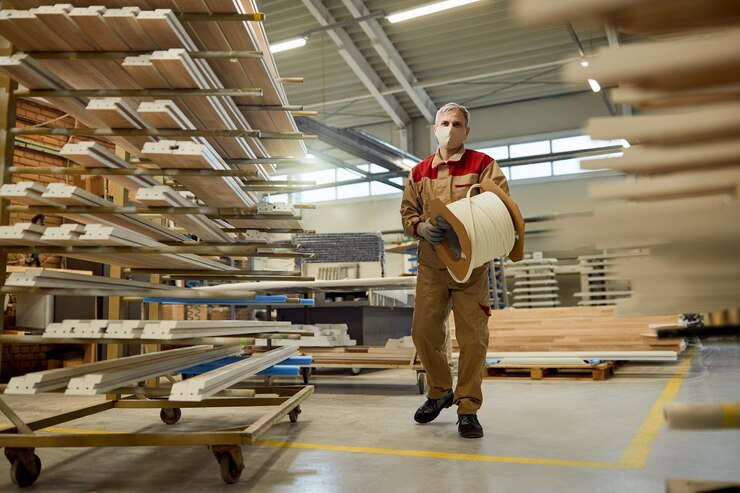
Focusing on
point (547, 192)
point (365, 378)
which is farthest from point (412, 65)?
point (365, 378)

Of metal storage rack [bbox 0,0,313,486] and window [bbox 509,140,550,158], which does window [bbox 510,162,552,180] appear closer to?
window [bbox 509,140,550,158]

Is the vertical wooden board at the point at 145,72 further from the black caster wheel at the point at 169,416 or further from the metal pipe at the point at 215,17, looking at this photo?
the black caster wheel at the point at 169,416

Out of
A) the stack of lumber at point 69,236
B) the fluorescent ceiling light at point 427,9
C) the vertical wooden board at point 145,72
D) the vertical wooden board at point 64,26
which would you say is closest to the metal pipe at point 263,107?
the vertical wooden board at point 145,72

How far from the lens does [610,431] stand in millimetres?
3160

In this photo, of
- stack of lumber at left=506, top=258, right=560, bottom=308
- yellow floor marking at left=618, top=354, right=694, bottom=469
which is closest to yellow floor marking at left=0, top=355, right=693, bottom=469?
yellow floor marking at left=618, top=354, right=694, bottom=469

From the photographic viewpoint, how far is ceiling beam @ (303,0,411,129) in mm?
11306

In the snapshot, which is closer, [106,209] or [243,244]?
[106,209]

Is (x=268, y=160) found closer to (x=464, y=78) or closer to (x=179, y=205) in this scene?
(x=179, y=205)

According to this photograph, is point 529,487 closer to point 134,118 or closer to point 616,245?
point 616,245

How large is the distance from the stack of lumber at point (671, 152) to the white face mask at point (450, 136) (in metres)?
2.40

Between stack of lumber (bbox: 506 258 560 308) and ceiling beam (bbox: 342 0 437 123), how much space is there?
4.99 metres

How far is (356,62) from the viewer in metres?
12.9

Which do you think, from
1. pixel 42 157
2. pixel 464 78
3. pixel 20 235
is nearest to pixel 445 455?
pixel 20 235

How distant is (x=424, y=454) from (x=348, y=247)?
15.6 feet
